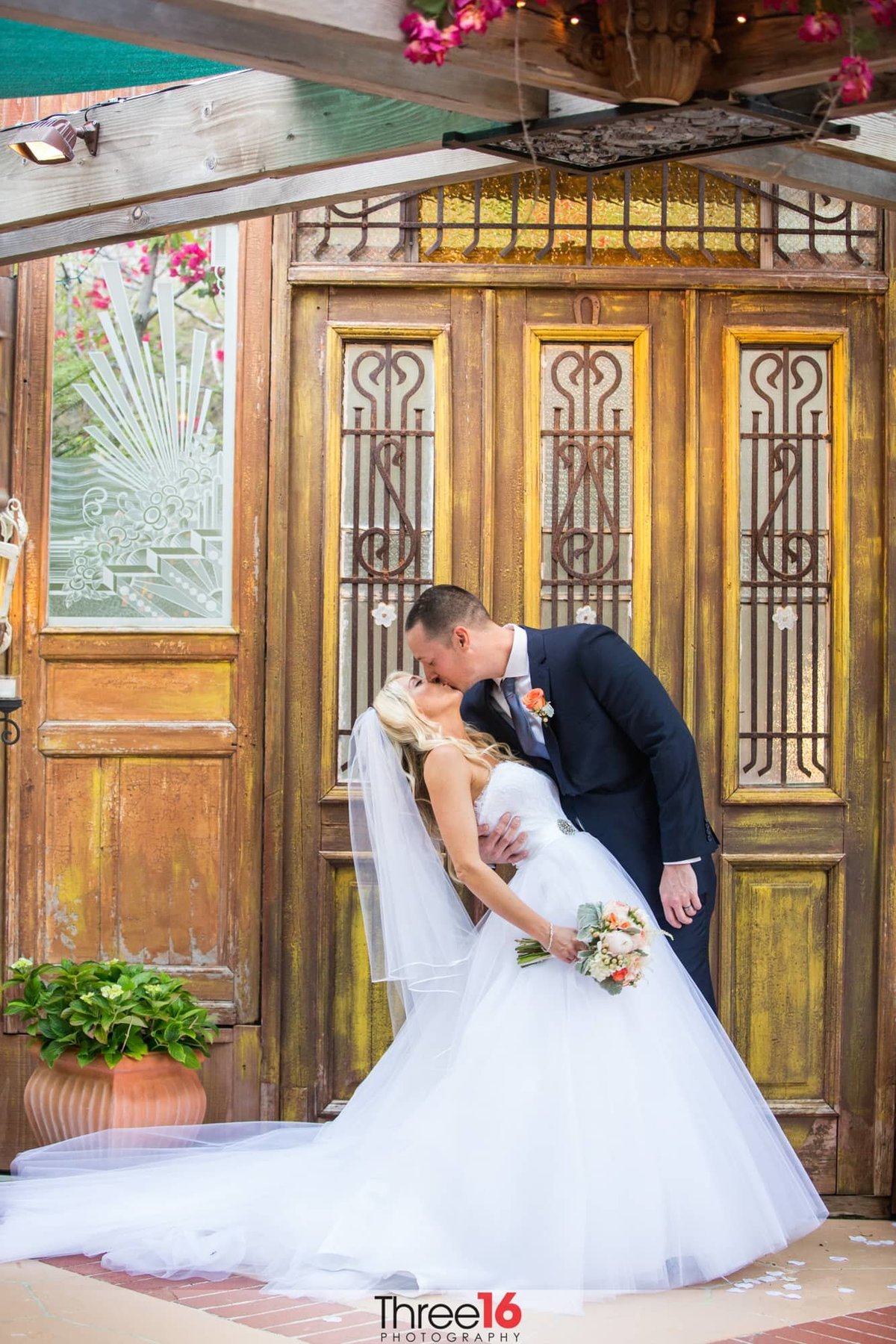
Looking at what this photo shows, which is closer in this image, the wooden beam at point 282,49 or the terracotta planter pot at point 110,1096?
the wooden beam at point 282,49

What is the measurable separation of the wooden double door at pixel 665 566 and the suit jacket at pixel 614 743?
0.63m

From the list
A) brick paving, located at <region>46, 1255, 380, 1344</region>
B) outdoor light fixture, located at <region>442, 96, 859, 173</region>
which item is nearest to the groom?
brick paving, located at <region>46, 1255, 380, 1344</region>

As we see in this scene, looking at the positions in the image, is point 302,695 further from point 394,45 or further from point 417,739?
point 394,45

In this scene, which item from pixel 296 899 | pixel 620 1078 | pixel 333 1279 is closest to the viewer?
pixel 333 1279

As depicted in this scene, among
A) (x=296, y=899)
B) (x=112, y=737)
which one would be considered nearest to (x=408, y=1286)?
(x=296, y=899)

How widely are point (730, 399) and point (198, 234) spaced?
6.27 ft

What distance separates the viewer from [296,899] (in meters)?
4.99

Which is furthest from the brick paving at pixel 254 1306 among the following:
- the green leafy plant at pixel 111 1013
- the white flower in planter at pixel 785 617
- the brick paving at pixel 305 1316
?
the white flower in planter at pixel 785 617

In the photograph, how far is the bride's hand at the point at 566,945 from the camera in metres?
4.09

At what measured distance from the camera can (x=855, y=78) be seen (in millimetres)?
2529

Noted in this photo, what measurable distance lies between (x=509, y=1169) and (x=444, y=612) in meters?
1.57

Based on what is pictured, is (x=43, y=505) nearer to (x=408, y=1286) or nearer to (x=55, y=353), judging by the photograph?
(x=55, y=353)

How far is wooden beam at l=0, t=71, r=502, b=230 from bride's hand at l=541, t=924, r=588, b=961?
208cm

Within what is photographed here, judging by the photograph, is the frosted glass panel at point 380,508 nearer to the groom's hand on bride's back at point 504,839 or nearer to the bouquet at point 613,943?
the groom's hand on bride's back at point 504,839
